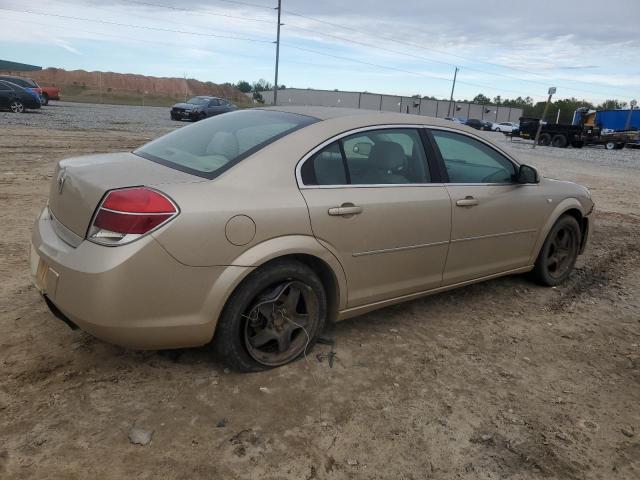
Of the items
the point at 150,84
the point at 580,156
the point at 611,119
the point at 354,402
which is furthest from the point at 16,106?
the point at 150,84

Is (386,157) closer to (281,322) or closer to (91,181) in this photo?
(281,322)

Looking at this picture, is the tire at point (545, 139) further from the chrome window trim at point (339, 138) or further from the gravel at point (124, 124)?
the chrome window trim at point (339, 138)

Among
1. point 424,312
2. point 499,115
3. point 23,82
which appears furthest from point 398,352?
point 499,115

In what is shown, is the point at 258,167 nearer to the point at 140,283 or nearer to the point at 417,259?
the point at 140,283

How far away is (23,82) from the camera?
77.6 ft

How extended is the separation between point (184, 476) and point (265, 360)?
36.8 inches

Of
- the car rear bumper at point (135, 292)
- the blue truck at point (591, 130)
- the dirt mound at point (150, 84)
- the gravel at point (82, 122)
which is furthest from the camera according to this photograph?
the dirt mound at point (150, 84)

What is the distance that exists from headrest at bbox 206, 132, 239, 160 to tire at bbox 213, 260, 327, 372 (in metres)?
0.72

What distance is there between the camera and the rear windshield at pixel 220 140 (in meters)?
→ 3.00

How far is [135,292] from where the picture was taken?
2516 mm

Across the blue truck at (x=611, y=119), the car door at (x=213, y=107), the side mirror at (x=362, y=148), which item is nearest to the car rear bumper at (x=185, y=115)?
the car door at (x=213, y=107)

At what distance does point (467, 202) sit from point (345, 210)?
1.19 m

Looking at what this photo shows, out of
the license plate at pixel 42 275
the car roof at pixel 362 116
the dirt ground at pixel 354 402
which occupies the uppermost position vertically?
the car roof at pixel 362 116

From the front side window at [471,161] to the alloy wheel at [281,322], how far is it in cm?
151
